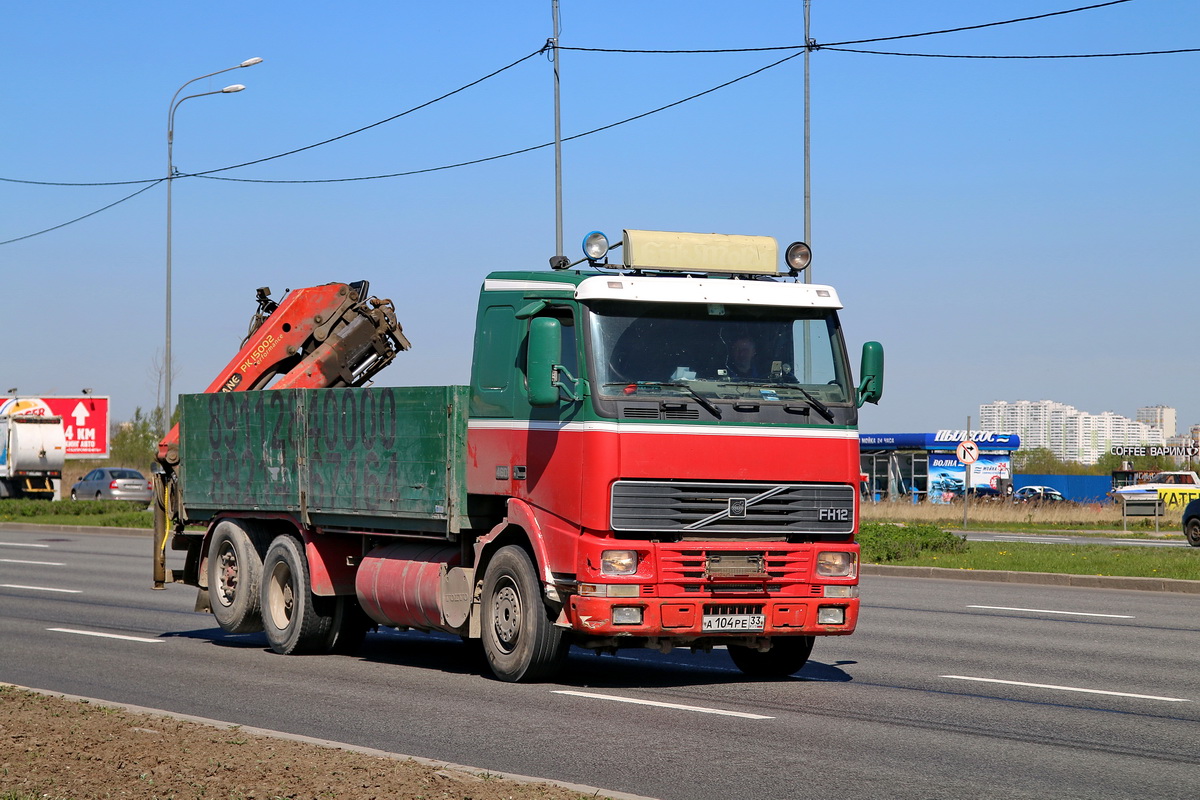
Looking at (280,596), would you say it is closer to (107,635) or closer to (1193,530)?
(107,635)

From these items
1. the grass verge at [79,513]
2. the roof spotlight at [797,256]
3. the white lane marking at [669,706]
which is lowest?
the grass verge at [79,513]

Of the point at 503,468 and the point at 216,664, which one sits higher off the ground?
the point at 503,468

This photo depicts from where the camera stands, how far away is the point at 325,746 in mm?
7875

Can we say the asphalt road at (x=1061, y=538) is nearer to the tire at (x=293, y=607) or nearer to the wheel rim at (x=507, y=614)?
the tire at (x=293, y=607)

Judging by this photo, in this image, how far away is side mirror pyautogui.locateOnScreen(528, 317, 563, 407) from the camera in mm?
10539

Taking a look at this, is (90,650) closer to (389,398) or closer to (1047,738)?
(389,398)

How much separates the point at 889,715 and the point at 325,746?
12.3ft

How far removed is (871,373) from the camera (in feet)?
36.4

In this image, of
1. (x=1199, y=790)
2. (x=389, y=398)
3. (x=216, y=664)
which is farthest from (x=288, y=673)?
(x=1199, y=790)

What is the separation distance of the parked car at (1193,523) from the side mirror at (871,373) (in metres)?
23.9

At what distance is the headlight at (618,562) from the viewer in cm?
1030

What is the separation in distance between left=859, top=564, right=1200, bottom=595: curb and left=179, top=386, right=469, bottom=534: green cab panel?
10261 millimetres

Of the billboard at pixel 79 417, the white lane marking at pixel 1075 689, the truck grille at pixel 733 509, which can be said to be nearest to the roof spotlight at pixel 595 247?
the truck grille at pixel 733 509

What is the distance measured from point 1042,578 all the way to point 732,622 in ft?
44.7
